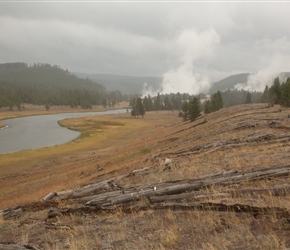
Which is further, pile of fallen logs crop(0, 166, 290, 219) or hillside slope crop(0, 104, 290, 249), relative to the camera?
pile of fallen logs crop(0, 166, 290, 219)

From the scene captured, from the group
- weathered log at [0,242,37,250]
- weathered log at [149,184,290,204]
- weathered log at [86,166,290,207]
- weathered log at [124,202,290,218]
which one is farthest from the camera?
weathered log at [86,166,290,207]

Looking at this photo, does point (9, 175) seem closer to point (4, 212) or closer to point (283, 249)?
point (4, 212)

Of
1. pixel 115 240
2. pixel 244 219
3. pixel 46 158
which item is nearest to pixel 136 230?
pixel 115 240

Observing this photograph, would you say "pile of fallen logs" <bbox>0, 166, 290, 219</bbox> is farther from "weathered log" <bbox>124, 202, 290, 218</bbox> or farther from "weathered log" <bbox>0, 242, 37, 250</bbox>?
"weathered log" <bbox>0, 242, 37, 250</bbox>

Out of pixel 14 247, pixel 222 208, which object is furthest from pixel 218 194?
pixel 14 247

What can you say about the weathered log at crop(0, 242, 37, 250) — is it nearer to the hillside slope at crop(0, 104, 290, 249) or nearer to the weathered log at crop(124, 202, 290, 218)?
the hillside slope at crop(0, 104, 290, 249)

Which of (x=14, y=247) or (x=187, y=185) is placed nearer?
(x=14, y=247)

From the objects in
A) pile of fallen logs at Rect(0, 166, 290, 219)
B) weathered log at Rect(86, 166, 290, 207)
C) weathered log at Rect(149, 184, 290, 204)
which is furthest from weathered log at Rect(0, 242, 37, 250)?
weathered log at Rect(149, 184, 290, 204)

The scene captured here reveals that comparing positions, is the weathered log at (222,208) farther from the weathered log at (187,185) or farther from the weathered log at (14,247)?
the weathered log at (14,247)

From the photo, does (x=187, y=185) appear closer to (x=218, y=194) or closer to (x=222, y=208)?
(x=218, y=194)

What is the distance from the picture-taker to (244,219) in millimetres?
7449

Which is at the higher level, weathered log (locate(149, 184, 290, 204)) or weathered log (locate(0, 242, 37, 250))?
weathered log (locate(149, 184, 290, 204))

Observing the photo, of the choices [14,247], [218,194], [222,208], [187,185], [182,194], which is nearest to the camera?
[14,247]

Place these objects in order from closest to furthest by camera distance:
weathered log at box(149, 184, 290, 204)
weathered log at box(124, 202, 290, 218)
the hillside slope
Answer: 1. the hillside slope
2. weathered log at box(124, 202, 290, 218)
3. weathered log at box(149, 184, 290, 204)
